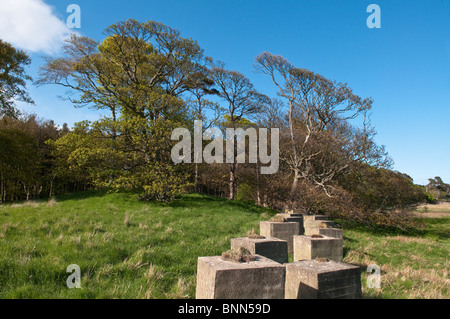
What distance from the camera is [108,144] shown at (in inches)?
697

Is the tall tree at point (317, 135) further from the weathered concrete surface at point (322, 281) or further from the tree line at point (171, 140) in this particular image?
the weathered concrete surface at point (322, 281)

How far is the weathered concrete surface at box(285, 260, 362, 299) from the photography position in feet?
13.1

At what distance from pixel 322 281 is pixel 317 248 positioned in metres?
2.89

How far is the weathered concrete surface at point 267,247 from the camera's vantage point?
18.1ft

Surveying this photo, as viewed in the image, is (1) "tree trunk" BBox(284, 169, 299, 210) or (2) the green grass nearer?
(2) the green grass

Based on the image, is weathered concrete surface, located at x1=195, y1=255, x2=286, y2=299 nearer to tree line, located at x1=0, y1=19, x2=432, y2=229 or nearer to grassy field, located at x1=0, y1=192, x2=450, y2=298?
grassy field, located at x1=0, y1=192, x2=450, y2=298

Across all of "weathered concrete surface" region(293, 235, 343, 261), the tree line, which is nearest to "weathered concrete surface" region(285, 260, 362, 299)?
"weathered concrete surface" region(293, 235, 343, 261)

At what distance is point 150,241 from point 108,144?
40.4 ft

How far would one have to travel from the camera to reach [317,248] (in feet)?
22.0

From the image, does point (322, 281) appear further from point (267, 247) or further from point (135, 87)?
point (135, 87)

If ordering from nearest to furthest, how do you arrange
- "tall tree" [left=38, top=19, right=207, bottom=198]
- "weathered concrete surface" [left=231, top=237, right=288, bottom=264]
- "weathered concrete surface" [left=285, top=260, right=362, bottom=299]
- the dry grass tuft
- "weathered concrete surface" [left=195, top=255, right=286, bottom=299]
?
1. "weathered concrete surface" [left=195, top=255, right=286, bottom=299]
2. the dry grass tuft
3. "weathered concrete surface" [left=285, top=260, right=362, bottom=299]
4. "weathered concrete surface" [left=231, top=237, right=288, bottom=264]
5. "tall tree" [left=38, top=19, right=207, bottom=198]

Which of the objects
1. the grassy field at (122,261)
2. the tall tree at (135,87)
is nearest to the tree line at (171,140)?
the tall tree at (135,87)

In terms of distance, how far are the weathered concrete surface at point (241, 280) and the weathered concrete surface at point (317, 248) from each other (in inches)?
135

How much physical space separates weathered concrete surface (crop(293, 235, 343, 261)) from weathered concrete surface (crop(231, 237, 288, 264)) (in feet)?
3.78
